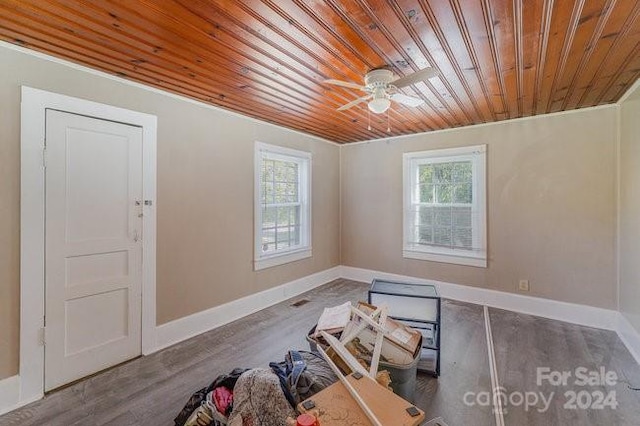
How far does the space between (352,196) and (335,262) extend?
1218 millimetres

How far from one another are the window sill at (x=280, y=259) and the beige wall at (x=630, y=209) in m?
3.63

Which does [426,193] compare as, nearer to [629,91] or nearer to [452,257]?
[452,257]

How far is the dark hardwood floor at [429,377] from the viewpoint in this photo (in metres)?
1.91

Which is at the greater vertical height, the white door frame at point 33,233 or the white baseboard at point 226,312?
the white door frame at point 33,233

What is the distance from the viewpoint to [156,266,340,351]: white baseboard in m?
2.84

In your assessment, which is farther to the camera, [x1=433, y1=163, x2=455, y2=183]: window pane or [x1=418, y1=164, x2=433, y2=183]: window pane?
[x1=418, y1=164, x2=433, y2=183]: window pane

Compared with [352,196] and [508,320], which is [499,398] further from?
[352,196]

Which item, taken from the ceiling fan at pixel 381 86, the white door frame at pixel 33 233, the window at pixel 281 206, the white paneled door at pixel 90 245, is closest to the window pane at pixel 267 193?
the window at pixel 281 206

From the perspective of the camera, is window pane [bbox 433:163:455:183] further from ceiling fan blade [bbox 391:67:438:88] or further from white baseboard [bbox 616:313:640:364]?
ceiling fan blade [bbox 391:67:438:88]

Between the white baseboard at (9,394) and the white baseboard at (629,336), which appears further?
the white baseboard at (629,336)

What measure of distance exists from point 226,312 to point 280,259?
1033 millimetres

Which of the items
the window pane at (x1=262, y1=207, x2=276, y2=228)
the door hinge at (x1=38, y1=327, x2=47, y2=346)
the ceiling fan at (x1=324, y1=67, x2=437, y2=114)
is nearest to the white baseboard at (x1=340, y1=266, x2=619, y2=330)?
the window pane at (x1=262, y1=207, x2=276, y2=228)

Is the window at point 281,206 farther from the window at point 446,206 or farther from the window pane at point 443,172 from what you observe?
the window pane at point 443,172

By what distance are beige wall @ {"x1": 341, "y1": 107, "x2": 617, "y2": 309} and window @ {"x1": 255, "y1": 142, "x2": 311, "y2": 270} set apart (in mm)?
1762
